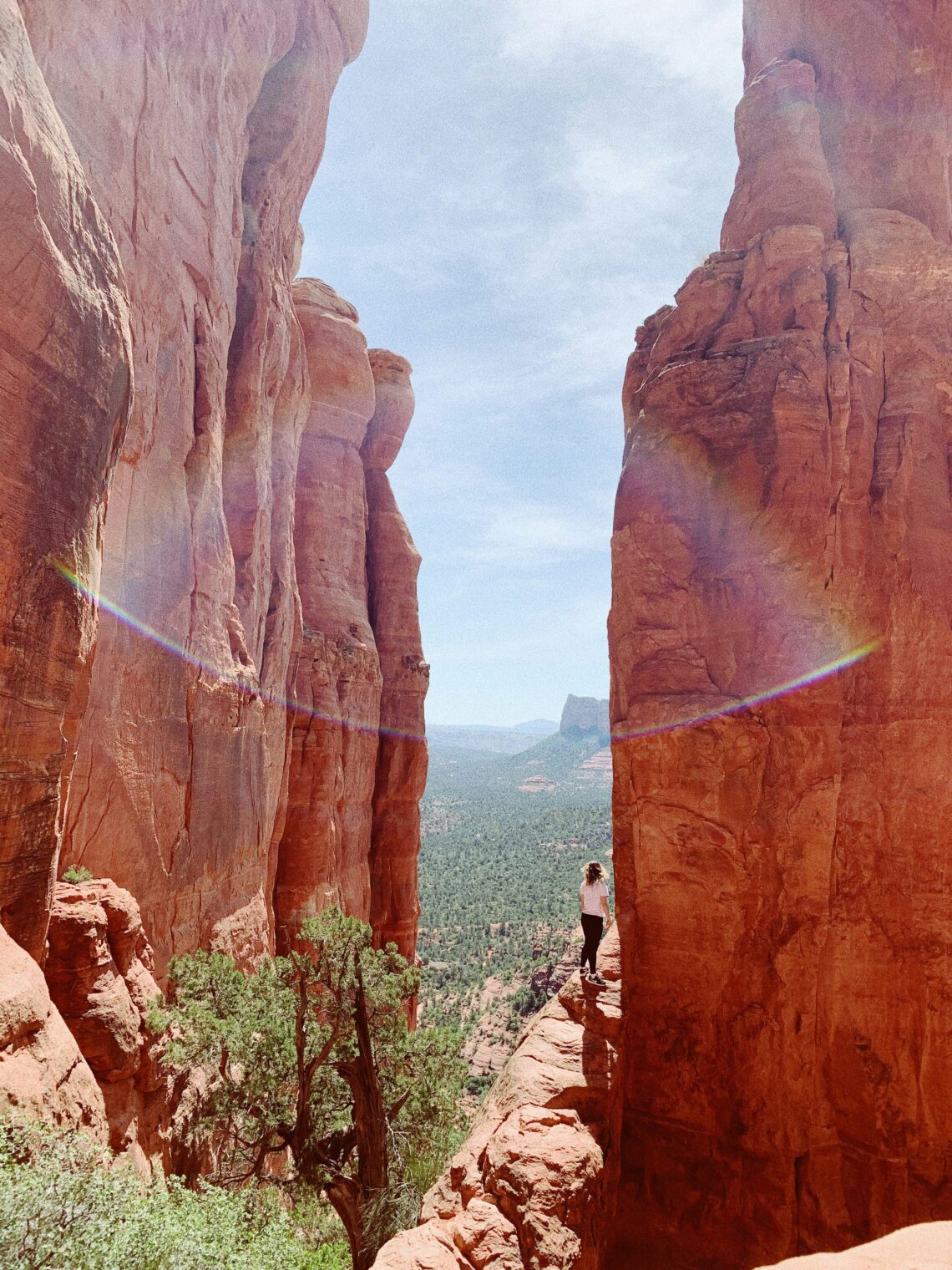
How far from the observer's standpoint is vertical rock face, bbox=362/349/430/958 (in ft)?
112

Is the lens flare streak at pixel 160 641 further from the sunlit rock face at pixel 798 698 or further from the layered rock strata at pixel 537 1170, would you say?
the sunlit rock face at pixel 798 698

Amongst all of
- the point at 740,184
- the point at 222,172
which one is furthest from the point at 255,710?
the point at 740,184

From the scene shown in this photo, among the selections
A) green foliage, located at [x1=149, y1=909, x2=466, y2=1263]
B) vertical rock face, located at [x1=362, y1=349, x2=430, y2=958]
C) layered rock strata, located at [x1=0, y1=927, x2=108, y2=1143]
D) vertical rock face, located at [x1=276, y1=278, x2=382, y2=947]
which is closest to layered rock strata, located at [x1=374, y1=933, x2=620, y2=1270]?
green foliage, located at [x1=149, y1=909, x2=466, y2=1263]

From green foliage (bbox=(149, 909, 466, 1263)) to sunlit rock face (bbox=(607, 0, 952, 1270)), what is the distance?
331cm

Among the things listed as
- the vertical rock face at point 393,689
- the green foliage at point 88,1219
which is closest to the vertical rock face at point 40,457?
the green foliage at point 88,1219

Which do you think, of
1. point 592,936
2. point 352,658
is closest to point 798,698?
point 592,936

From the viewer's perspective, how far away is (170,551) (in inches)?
618

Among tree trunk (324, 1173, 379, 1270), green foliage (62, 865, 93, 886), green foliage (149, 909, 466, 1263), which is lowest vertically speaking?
tree trunk (324, 1173, 379, 1270)

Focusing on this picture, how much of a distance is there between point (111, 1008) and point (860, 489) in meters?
13.4

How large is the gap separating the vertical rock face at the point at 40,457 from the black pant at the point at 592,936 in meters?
8.01

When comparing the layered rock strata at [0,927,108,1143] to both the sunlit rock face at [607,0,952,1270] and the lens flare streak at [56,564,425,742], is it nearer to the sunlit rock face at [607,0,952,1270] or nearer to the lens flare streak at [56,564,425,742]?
the lens flare streak at [56,564,425,742]

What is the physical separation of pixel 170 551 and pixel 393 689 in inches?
793

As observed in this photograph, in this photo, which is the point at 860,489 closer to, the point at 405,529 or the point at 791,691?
the point at 791,691

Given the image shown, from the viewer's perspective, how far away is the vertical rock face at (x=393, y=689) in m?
34.0
